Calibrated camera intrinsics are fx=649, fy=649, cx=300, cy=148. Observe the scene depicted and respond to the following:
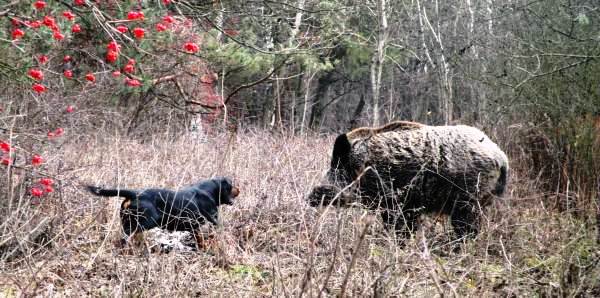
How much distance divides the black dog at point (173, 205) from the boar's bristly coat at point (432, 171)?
892 mm

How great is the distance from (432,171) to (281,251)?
5.88ft

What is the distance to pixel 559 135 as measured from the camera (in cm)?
753

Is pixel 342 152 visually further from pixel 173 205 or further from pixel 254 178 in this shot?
pixel 173 205

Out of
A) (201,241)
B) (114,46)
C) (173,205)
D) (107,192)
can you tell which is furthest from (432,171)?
(114,46)

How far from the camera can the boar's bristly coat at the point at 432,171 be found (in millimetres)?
5695

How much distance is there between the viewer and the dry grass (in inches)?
136

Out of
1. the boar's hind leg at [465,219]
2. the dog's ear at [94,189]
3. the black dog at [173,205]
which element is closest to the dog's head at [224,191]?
the black dog at [173,205]

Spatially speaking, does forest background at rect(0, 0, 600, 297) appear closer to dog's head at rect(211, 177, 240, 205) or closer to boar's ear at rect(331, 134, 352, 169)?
dog's head at rect(211, 177, 240, 205)

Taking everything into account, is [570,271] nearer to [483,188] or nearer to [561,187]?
[483,188]

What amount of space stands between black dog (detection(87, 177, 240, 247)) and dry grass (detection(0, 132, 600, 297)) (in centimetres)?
20

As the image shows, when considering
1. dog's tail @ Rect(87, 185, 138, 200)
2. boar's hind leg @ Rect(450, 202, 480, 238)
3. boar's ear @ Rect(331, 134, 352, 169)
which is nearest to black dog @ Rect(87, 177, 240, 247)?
dog's tail @ Rect(87, 185, 138, 200)

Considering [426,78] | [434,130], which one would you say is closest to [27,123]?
[434,130]

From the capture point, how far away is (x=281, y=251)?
15.0 feet

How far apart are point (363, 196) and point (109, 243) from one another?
2168 mm
